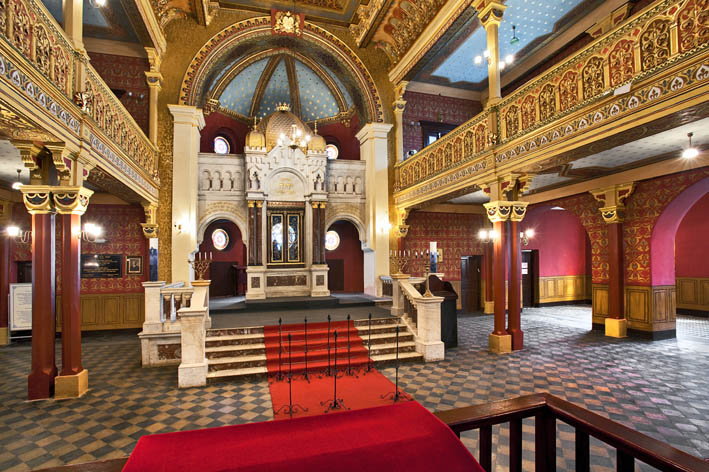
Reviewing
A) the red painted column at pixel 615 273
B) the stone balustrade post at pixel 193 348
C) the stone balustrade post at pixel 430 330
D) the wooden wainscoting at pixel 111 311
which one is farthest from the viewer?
the wooden wainscoting at pixel 111 311

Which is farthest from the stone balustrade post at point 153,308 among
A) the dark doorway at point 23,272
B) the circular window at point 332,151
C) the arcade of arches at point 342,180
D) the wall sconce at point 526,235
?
the wall sconce at point 526,235

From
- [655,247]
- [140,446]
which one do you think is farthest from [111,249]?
[655,247]

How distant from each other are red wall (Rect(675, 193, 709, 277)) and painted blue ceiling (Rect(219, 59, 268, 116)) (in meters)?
16.9

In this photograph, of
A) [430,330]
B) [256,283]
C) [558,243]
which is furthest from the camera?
[558,243]

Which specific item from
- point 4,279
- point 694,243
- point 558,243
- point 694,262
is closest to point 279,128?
point 4,279

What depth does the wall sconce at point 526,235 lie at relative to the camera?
14.2m

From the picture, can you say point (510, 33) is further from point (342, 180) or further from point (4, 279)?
point (4, 279)

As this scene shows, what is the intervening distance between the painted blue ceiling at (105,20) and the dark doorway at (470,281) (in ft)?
43.6

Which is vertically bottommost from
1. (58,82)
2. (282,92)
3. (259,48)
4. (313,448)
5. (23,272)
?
(313,448)

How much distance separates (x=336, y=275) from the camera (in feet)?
49.6

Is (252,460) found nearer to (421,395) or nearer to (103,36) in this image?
(421,395)

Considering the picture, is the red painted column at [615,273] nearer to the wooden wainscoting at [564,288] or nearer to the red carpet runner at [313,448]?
the wooden wainscoting at [564,288]

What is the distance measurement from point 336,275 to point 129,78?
966cm

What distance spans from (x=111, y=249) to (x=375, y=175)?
339 inches
